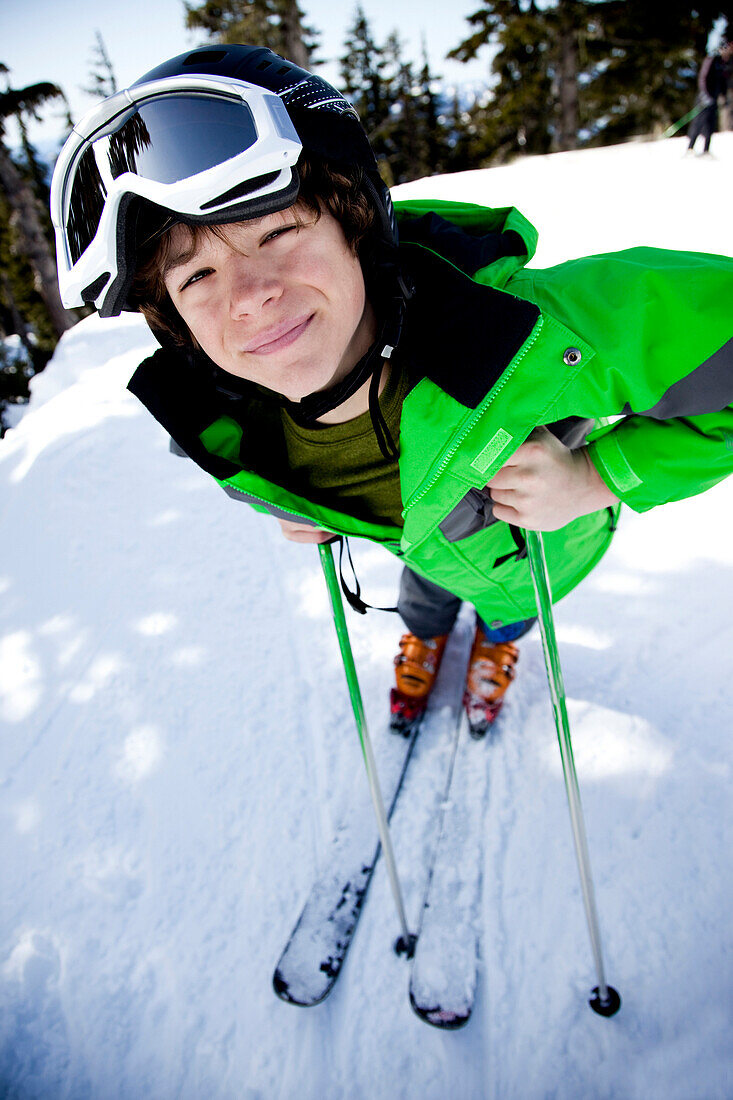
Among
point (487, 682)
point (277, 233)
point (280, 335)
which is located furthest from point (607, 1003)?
point (277, 233)

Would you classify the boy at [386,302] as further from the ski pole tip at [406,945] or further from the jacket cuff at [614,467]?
the ski pole tip at [406,945]

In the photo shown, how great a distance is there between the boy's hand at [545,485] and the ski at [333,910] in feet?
4.18

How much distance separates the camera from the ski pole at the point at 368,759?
168cm

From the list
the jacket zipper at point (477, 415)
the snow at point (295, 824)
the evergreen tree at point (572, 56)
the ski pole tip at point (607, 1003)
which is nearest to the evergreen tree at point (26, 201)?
the snow at point (295, 824)

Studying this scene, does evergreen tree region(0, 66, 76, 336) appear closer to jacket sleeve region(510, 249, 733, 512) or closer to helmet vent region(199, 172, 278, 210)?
helmet vent region(199, 172, 278, 210)

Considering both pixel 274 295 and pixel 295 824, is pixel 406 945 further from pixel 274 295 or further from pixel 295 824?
pixel 274 295

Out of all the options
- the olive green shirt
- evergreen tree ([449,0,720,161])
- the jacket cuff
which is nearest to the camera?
the jacket cuff

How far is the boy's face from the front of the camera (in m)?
1.18

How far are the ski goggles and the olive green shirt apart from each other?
19.9 inches

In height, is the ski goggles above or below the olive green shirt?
above

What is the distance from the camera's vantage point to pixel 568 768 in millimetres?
1520

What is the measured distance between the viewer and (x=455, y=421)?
118cm

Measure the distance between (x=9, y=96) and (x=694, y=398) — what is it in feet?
42.5

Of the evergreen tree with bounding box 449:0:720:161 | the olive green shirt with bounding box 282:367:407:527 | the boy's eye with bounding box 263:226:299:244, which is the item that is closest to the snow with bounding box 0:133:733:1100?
the olive green shirt with bounding box 282:367:407:527
